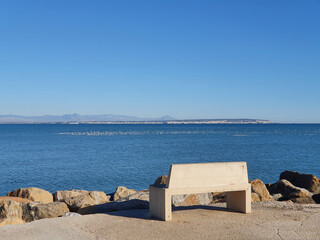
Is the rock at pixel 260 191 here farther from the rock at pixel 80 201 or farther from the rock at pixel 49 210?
the rock at pixel 49 210

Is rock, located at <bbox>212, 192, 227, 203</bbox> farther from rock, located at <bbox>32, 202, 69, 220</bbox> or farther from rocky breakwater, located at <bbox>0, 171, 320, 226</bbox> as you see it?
rock, located at <bbox>32, 202, 69, 220</bbox>

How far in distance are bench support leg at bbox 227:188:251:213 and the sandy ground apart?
24 cm

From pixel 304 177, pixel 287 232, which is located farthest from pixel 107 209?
pixel 304 177

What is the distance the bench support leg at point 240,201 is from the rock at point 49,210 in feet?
15.3

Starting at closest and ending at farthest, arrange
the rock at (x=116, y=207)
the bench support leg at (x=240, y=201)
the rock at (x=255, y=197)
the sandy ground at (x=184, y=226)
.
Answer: the sandy ground at (x=184, y=226)
the bench support leg at (x=240, y=201)
the rock at (x=116, y=207)
the rock at (x=255, y=197)

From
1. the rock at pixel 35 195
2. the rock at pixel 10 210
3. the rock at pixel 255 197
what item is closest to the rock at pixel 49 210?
the rock at pixel 10 210

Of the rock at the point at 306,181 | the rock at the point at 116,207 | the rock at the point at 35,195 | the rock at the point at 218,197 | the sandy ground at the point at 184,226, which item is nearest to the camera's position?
the sandy ground at the point at 184,226

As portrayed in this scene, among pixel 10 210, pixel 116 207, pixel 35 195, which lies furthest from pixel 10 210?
pixel 35 195

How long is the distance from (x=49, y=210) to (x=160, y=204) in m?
3.69

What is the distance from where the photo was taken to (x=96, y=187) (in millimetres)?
24766

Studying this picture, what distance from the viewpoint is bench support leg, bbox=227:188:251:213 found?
10102mm

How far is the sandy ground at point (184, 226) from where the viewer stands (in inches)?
323

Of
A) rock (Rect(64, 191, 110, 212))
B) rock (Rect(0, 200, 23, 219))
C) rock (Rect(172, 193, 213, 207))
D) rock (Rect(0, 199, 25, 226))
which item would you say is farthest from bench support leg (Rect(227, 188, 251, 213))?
rock (Rect(0, 200, 23, 219))

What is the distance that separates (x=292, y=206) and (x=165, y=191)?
4117 mm
